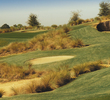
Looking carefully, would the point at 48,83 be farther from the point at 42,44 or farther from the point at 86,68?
the point at 42,44

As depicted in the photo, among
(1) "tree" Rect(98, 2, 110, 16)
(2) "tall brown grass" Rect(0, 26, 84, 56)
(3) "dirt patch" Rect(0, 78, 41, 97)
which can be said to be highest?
(1) "tree" Rect(98, 2, 110, 16)

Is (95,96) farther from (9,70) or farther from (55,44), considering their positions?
(55,44)

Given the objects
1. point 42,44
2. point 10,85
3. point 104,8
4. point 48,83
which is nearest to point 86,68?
point 48,83

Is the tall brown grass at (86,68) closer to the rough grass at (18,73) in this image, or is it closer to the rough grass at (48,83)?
the rough grass at (48,83)

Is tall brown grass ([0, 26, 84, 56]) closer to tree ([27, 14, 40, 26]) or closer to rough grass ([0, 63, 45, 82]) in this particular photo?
rough grass ([0, 63, 45, 82])

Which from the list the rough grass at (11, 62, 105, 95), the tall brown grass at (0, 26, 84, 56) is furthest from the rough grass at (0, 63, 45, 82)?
the tall brown grass at (0, 26, 84, 56)

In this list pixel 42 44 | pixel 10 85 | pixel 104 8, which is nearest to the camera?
pixel 10 85

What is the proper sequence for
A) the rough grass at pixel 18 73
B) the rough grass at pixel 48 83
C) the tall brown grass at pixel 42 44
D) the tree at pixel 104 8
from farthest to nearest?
the tree at pixel 104 8 < the tall brown grass at pixel 42 44 < the rough grass at pixel 18 73 < the rough grass at pixel 48 83

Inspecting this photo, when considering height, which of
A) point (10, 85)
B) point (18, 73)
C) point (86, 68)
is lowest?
point (10, 85)

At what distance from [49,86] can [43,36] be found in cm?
1733

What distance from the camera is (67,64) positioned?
45.2ft

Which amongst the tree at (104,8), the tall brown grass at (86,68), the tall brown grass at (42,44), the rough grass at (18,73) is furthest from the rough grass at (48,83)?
the tree at (104,8)

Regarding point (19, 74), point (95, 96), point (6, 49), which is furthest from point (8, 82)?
point (6, 49)

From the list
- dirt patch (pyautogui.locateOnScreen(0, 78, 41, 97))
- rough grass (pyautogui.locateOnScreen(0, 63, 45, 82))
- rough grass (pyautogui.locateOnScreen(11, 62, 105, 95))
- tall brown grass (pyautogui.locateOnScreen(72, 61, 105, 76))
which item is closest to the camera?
rough grass (pyautogui.locateOnScreen(11, 62, 105, 95))
